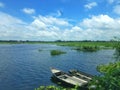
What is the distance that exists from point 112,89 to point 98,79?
85 centimetres

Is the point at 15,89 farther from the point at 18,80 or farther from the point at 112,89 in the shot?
the point at 112,89

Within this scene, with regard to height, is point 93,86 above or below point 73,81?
above

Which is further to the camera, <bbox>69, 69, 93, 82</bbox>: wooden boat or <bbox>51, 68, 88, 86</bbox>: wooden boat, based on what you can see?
<bbox>69, 69, 93, 82</bbox>: wooden boat

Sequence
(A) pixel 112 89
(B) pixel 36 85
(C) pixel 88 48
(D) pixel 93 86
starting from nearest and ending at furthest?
(A) pixel 112 89, (D) pixel 93 86, (B) pixel 36 85, (C) pixel 88 48

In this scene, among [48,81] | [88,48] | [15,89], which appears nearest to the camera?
[15,89]

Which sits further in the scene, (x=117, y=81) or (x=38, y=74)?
(x=38, y=74)

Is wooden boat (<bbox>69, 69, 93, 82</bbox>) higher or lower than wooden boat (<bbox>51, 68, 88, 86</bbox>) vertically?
higher

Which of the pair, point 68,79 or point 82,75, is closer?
point 68,79

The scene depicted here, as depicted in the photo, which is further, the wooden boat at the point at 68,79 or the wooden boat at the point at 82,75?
the wooden boat at the point at 82,75

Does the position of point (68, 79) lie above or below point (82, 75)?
below

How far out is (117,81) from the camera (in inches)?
313

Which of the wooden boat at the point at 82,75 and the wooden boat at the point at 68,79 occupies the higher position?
the wooden boat at the point at 82,75

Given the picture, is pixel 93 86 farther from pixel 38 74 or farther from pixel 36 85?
pixel 38 74

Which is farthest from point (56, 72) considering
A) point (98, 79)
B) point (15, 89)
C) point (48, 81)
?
point (98, 79)
